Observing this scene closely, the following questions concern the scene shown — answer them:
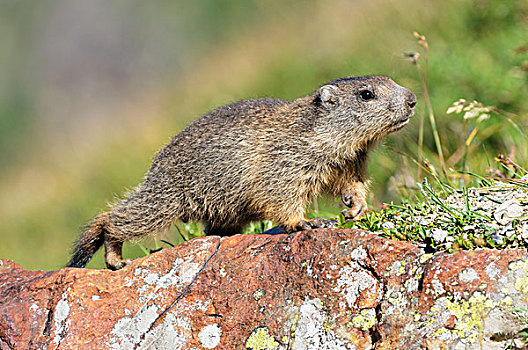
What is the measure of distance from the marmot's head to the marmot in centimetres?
1

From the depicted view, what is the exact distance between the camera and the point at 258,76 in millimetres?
15547

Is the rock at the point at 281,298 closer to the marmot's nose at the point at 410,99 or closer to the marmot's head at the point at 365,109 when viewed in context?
the marmot's head at the point at 365,109

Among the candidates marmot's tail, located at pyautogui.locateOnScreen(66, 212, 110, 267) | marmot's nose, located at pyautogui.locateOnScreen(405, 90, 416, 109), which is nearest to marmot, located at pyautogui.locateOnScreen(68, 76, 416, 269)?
marmot's nose, located at pyautogui.locateOnScreen(405, 90, 416, 109)

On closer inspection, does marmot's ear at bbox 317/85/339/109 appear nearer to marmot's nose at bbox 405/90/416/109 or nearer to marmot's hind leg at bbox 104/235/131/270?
marmot's nose at bbox 405/90/416/109

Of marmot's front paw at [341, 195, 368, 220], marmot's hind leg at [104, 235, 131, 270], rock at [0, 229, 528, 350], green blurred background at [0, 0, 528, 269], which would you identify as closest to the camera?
rock at [0, 229, 528, 350]

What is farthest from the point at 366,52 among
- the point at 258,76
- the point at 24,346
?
the point at 24,346

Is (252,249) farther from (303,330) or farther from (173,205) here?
(173,205)

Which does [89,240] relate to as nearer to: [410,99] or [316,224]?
[316,224]

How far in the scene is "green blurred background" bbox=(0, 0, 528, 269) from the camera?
10617mm

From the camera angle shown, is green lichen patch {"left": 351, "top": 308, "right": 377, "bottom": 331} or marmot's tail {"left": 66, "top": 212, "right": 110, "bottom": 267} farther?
marmot's tail {"left": 66, "top": 212, "right": 110, "bottom": 267}

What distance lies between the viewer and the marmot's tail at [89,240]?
7.16m

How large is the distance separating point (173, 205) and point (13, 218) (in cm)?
1010

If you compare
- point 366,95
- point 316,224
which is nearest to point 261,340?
point 316,224

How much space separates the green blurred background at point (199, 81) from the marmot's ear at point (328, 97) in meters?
0.84
